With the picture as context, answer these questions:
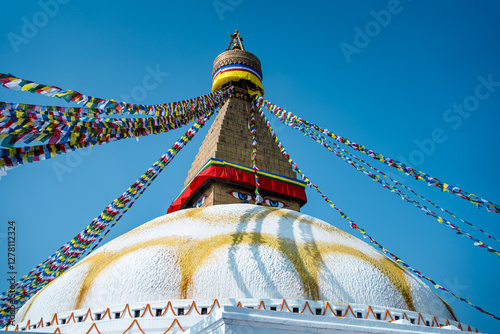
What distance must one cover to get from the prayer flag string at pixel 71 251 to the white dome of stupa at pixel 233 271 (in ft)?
3.84

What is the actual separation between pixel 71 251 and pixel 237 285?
165 inches

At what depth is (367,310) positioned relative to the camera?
480 centimetres

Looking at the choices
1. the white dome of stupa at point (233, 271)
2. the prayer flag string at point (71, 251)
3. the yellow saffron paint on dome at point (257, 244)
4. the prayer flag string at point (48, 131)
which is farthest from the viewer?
the prayer flag string at point (71, 251)

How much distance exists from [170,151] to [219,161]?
6.07 feet

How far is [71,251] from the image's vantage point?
7.59m

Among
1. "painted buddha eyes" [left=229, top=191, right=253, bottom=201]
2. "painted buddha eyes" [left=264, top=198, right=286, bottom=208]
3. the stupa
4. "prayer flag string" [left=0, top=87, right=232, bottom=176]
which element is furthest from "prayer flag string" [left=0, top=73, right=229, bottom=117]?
"painted buddha eyes" [left=264, top=198, right=286, bottom=208]

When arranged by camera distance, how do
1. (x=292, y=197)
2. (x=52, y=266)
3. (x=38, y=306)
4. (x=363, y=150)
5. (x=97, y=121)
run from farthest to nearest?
(x=292, y=197), (x=363, y=150), (x=52, y=266), (x=97, y=121), (x=38, y=306)

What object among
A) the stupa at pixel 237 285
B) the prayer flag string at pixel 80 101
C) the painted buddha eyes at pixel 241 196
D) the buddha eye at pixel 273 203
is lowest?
the stupa at pixel 237 285

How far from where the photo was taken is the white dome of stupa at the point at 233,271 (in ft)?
15.8

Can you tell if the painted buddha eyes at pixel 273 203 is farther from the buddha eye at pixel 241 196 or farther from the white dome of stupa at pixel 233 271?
the white dome of stupa at pixel 233 271

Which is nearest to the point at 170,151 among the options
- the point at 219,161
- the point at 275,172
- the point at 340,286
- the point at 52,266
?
the point at 219,161

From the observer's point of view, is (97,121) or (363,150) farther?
(363,150)

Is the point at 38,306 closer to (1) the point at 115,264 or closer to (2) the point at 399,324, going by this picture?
(1) the point at 115,264

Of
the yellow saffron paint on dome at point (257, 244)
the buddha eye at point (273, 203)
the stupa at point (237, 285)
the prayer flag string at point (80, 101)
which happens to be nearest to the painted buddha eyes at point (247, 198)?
the buddha eye at point (273, 203)
